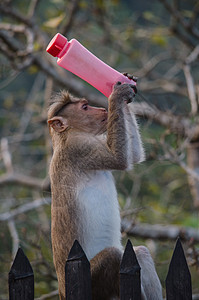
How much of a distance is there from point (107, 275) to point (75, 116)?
1255 millimetres

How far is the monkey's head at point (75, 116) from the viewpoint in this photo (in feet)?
10.8

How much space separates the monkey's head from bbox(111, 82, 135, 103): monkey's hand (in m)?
0.41

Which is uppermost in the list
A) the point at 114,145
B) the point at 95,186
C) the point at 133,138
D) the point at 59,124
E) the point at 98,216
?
the point at 59,124

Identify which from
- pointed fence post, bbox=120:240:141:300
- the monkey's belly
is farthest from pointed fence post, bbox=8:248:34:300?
the monkey's belly

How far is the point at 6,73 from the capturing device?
17.2ft

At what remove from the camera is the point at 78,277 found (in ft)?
6.78

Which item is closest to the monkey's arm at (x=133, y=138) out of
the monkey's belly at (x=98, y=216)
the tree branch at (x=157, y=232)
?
the monkey's belly at (x=98, y=216)

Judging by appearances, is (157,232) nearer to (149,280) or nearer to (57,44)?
(149,280)

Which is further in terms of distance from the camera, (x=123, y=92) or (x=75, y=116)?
(x=75, y=116)

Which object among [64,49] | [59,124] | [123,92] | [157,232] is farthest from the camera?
[157,232]

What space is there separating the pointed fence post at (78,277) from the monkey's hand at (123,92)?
123cm

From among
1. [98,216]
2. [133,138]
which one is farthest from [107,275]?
[133,138]

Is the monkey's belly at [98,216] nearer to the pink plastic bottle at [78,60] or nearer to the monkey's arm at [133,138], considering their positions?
the monkey's arm at [133,138]

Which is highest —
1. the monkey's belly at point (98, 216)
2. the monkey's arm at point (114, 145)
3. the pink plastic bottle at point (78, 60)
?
the pink plastic bottle at point (78, 60)
